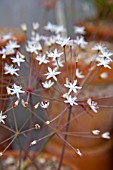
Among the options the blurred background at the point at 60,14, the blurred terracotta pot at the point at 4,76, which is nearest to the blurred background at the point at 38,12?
the blurred background at the point at 60,14

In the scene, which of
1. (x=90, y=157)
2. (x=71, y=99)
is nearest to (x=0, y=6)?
(x=90, y=157)

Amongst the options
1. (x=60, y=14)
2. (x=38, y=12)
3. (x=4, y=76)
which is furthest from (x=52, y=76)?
(x=38, y=12)

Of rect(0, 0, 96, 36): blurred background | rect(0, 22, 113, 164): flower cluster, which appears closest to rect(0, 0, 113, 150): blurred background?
rect(0, 0, 96, 36): blurred background

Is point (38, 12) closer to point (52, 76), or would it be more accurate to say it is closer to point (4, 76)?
point (4, 76)

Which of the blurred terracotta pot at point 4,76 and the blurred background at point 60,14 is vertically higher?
the blurred background at point 60,14

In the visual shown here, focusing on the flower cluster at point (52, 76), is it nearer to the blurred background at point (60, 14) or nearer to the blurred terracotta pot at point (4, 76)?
the blurred terracotta pot at point (4, 76)

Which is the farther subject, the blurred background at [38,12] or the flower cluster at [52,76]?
the blurred background at [38,12]

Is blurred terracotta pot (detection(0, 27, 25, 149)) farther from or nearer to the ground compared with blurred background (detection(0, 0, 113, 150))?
nearer to the ground

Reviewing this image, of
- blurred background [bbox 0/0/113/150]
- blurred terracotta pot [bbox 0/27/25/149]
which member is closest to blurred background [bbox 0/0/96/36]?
blurred background [bbox 0/0/113/150]

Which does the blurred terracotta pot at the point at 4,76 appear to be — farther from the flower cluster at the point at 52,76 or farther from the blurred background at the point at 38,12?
the blurred background at the point at 38,12

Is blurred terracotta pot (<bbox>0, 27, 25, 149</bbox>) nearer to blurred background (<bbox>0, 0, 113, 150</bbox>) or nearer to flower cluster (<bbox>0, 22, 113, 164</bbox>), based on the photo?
flower cluster (<bbox>0, 22, 113, 164</bbox>)

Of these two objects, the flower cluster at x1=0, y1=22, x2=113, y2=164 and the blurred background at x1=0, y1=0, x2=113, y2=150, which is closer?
the flower cluster at x1=0, y1=22, x2=113, y2=164
